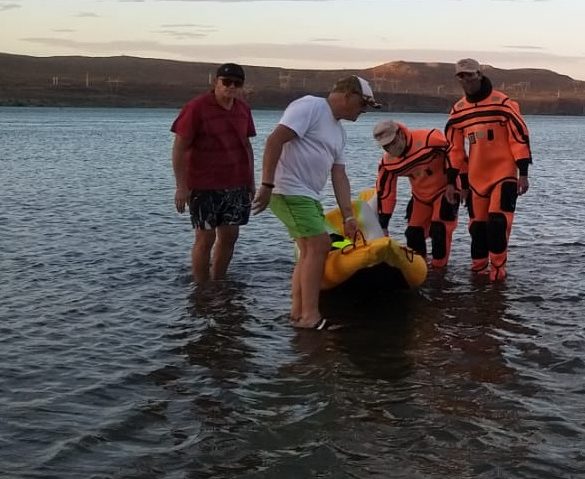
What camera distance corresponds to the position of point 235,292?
8.62 m

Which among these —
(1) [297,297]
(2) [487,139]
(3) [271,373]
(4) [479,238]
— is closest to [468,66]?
(2) [487,139]

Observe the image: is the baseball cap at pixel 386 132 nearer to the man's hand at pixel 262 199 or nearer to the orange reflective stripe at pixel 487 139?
the orange reflective stripe at pixel 487 139

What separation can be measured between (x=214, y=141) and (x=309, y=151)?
147cm

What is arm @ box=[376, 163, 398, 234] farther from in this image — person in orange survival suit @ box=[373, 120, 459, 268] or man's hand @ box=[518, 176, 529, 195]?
man's hand @ box=[518, 176, 529, 195]


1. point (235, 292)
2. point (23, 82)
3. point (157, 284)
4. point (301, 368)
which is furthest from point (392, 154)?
point (23, 82)

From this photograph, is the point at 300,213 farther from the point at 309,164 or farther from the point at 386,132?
the point at 386,132

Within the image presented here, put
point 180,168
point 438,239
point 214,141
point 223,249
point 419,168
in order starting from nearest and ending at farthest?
point 180,168 < point 214,141 < point 223,249 < point 419,168 < point 438,239

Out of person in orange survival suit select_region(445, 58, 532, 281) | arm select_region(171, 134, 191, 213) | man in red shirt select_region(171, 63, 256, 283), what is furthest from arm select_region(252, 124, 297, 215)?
person in orange survival suit select_region(445, 58, 532, 281)

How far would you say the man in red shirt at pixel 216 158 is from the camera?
769 cm

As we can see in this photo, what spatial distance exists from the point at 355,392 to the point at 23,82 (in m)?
161

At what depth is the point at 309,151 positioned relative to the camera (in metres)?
6.69

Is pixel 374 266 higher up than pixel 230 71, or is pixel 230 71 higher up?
pixel 230 71

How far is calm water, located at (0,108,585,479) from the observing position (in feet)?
15.3

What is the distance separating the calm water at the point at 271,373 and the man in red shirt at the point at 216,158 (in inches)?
30.3
